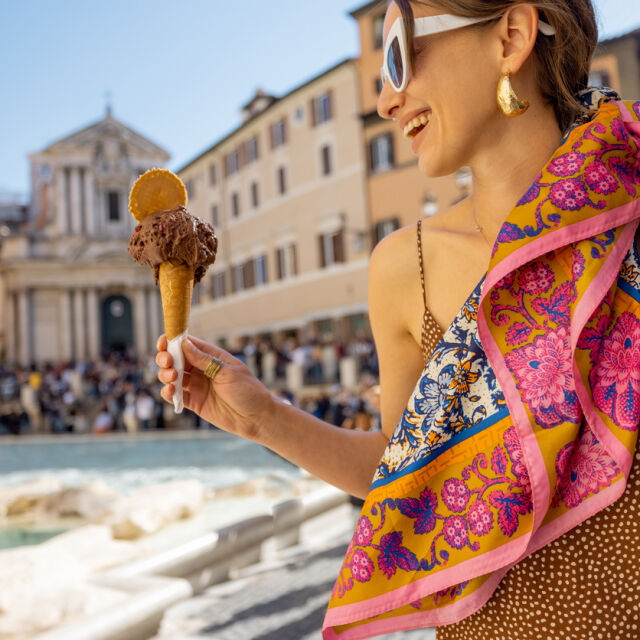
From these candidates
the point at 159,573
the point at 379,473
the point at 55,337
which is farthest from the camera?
the point at 55,337

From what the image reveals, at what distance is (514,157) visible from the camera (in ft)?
3.85

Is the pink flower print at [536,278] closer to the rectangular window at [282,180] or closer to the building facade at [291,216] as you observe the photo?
the building facade at [291,216]

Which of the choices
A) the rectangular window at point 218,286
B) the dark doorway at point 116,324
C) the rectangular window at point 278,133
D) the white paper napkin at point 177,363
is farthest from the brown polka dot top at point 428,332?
the dark doorway at point 116,324

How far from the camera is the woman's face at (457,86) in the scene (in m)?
1.13

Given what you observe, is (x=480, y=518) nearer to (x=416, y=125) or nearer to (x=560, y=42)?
(x=416, y=125)

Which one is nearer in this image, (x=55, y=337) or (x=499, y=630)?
(x=499, y=630)

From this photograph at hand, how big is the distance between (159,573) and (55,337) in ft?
124

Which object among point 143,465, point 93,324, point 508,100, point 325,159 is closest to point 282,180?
point 325,159

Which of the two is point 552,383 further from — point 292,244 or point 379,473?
point 292,244

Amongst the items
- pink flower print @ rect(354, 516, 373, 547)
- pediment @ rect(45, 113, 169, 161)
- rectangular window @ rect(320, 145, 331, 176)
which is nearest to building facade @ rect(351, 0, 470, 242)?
rectangular window @ rect(320, 145, 331, 176)

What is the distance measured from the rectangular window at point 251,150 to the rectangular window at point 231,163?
845 mm

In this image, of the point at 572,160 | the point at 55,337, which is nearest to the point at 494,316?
the point at 572,160

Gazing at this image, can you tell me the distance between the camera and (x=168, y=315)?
4.34 ft

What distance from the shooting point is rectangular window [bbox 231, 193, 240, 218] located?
101 ft
